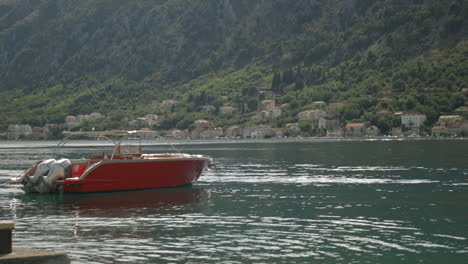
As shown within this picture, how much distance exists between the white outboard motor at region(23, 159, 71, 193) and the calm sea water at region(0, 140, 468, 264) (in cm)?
61

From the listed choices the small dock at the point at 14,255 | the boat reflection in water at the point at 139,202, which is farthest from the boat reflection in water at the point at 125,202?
the small dock at the point at 14,255

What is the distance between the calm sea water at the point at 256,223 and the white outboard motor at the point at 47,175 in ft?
2.00

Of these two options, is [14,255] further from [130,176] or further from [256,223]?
[130,176]

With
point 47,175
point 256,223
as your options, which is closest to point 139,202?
point 47,175

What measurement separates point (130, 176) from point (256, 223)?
1491 centimetres

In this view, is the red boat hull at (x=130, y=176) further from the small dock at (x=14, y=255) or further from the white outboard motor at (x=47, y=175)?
the small dock at (x=14, y=255)

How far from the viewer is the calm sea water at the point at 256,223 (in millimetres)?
19986

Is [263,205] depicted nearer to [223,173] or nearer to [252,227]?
[252,227]

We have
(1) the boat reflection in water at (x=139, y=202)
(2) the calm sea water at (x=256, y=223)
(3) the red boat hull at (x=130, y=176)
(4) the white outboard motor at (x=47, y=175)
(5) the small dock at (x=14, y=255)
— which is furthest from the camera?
(4) the white outboard motor at (x=47, y=175)

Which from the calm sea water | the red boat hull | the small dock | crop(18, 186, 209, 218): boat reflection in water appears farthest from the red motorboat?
the small dock

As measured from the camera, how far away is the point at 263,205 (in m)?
31.9

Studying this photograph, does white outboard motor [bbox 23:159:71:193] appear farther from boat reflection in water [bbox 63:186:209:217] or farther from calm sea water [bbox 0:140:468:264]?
boat reflection in water [bbox 63:186:209:217]

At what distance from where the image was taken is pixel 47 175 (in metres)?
38.9

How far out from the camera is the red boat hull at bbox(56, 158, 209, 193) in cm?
3825
